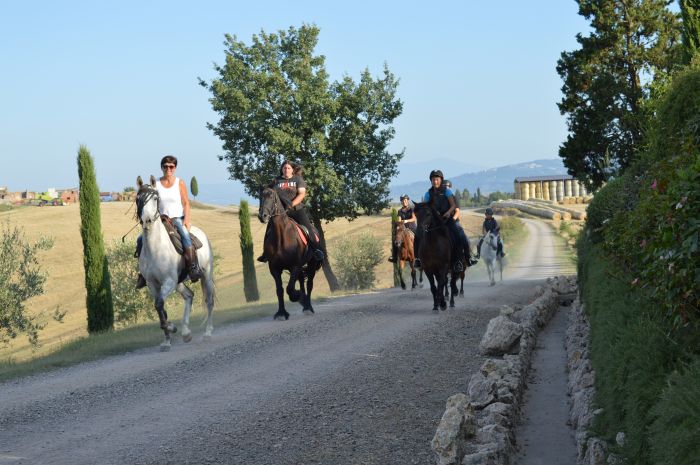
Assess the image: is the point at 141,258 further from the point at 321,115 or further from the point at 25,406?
the point at 321,115

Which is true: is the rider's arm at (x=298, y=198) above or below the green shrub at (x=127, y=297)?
above

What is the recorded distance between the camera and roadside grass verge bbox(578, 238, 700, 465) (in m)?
4.01

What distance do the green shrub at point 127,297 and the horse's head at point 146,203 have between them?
18.7m

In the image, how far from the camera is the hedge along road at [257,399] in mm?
7695

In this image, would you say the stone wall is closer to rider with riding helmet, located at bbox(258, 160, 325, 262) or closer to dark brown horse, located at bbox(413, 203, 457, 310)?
dark brown horse, located at bbox(413, 203, 457, 310)

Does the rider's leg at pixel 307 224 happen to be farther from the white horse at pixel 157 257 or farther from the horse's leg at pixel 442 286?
the white horse at pixel 157 257

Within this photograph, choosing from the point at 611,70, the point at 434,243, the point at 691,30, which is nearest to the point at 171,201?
the point at 434,243

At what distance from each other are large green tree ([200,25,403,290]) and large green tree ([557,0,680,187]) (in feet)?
39.7

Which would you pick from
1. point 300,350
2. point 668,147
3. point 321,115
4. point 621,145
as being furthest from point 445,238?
point 621,145

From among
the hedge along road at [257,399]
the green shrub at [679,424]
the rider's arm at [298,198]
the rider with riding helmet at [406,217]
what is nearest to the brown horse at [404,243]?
the rider with riding helmet at [406,217]

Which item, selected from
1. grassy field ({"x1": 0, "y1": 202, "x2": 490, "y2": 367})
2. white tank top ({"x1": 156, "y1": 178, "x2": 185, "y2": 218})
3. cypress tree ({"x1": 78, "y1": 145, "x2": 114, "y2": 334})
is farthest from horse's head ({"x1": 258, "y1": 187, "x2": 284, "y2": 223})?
cypress tree ({"x1": 78, "y1": 145, "x2": 114, "y2": 334})

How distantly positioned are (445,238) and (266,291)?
100 ft

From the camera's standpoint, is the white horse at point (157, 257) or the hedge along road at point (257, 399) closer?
the hedge along road at point (257, 399)

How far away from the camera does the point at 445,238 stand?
18828 mm
